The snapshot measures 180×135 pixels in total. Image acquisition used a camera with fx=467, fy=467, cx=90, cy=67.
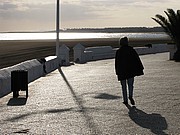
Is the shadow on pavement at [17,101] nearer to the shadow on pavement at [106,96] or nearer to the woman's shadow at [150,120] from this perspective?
the shadow on pavement at [106,96]

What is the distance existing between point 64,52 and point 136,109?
16.7m

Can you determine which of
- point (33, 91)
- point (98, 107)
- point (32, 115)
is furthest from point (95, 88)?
point (32, 115)

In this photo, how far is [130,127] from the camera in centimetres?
852

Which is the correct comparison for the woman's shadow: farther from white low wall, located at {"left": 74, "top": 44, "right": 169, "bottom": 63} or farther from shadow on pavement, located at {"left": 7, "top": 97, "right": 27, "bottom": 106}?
white low wall, located at {"left": 74, "top": 44, "right": 169, "bottom": 63}

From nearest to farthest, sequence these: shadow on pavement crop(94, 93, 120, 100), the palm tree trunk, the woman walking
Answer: the woman walking < shadow on pavement crop(94, 93, 120, 100) < the palm tree trunk

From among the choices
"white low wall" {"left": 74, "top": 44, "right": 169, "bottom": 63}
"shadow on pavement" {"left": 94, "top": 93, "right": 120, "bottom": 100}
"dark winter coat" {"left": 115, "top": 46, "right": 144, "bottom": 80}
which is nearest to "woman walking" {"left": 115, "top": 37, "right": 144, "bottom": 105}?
"dark winter coat" {"left": 115, "top": 46, "right": 144, "bottom": 80}

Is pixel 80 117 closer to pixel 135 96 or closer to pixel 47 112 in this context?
pixel 47 112

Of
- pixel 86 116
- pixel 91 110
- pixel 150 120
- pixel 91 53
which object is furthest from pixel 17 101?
pixel 91 53

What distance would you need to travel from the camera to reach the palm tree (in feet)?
96.4

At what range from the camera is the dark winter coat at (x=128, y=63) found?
11422 millimetres

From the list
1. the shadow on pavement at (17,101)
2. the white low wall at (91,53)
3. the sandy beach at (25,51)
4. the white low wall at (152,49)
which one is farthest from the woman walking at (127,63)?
the white low wall at (152,49)

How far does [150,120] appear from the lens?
364 inches

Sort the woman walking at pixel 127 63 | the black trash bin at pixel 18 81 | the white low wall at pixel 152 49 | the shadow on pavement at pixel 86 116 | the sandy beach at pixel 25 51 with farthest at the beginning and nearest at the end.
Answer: the sandy beach at pixel 25 51
the white low wall at pixel 152 49
the black trash bin at pixel 18 81
the woman walking at pixel 127 63
the shadow on pavement at pixel 86 116

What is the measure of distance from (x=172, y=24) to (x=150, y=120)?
21.2 meters
